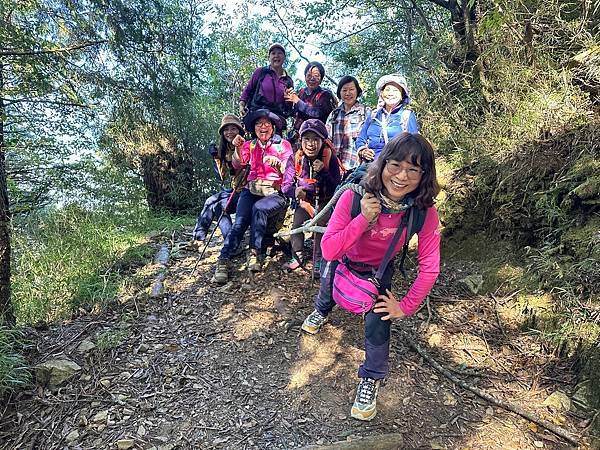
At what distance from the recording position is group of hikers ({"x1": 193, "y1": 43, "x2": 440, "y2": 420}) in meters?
2.71

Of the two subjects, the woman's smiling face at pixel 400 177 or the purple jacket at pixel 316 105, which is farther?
the purple jacket at pixel 316 105

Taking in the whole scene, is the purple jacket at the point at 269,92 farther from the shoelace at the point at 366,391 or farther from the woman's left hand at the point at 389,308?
the shoelace at the point at 366,391

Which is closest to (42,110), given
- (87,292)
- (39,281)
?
(39,281)

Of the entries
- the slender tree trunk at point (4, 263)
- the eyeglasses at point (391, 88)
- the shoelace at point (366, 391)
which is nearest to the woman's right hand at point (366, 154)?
the eyeglasses at point (391, 88)

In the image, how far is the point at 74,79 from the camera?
4.67 meters

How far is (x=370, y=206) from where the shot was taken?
2.58 metres

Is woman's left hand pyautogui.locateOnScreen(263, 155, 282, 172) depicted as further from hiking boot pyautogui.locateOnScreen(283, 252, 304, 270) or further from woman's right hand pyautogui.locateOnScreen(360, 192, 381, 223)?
woman's right hand pyautogui.locateOnScreen(360, 192, 381, 223)

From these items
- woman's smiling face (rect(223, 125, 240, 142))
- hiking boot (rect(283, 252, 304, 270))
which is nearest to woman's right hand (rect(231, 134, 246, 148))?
woman's smiling face (rect(223, 125, 240, 142))

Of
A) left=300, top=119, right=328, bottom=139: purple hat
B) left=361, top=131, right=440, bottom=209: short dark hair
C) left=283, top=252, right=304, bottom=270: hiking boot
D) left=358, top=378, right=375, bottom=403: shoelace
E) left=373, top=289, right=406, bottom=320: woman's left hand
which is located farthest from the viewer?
left=283, top=252, right=304, bottom=270: hiking boot

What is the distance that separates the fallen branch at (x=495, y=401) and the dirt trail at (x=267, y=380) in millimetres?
48

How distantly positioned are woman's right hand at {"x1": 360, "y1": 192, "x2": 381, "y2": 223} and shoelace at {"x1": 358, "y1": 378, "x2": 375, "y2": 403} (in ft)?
3.97

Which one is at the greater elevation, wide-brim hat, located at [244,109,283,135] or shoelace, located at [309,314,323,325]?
wide-brim hat, located at [244,109,283,135]

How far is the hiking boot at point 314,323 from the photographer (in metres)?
3.80

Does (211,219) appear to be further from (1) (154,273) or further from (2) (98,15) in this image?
(2) (98,15)
